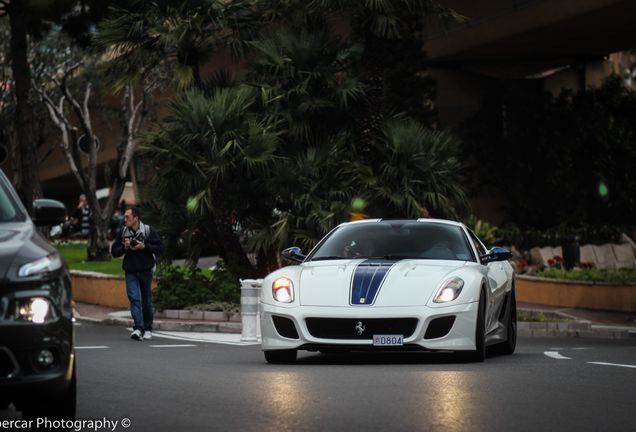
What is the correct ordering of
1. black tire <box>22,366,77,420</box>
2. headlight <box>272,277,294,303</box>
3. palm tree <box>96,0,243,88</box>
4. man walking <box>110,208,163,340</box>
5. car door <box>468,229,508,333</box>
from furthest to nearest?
palm tree <box>96,0,243,88</box> → man walking <box>110,208,163,340</box> → car door <box>468,229,508,333</box> → headlight <box>272,277,294,303</box> → black tire <box>22,366,77,420</box>

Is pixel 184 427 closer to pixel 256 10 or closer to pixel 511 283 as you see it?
pixel 511 283

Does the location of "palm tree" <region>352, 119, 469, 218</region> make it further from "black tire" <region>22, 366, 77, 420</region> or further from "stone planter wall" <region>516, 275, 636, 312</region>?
"black tire" <region>22, 366, 77, 420</region>

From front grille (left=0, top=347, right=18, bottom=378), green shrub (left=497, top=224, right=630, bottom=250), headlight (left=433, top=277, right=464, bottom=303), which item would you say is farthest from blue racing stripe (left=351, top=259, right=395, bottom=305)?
green shrub (left=497, top=224, right=630, bottom=250)

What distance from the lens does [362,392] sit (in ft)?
34.9

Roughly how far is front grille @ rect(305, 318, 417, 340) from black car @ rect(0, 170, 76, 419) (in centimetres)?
514

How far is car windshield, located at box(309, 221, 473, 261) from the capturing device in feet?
47.2

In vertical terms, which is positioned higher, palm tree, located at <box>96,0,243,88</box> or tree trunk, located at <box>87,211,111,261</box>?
palm tree, located at <box>96,0,243,88</box>

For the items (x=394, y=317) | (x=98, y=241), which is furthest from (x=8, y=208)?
(x=98, y=241)

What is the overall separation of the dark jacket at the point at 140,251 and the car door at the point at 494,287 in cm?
536

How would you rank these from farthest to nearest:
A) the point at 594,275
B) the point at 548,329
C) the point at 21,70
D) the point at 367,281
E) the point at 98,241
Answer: the point at 98,241
the point at 21,70
the point at 594,275
the point at 548,329
the point at 367,281

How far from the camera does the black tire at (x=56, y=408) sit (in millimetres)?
8086

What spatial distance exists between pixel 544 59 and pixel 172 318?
76.0ft

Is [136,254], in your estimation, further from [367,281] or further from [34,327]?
[34,327]

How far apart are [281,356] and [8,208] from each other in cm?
531
